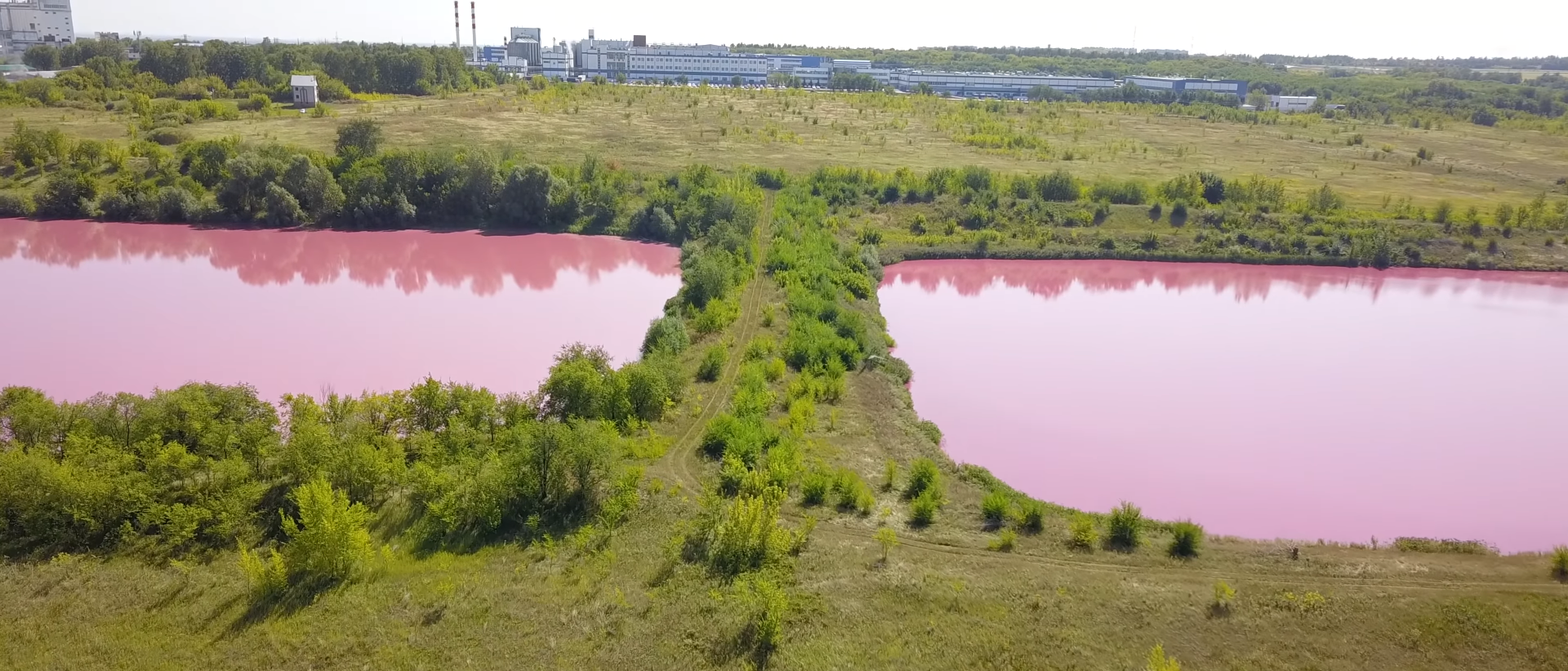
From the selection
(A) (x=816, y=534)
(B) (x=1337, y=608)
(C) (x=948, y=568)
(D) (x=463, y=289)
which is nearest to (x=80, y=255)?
(D) (x=463, y=289)

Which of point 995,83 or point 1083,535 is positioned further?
point 995,83

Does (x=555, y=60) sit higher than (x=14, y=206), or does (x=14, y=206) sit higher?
(x=555, y=60)

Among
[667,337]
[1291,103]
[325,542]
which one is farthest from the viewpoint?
[1291,103]

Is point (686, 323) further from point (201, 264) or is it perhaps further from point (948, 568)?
point (201, 264)

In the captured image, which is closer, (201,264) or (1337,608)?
(1337,608)

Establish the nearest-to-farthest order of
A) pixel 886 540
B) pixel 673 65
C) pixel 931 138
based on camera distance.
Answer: pixel 886 540, pixel 931 138, pixel 673 65

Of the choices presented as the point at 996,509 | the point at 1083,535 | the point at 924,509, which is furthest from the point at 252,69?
the point at 1083,535

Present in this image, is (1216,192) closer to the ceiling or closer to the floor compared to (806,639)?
closer to the ceiling

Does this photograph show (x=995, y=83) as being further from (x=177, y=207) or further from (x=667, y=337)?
(x=667, y=337)

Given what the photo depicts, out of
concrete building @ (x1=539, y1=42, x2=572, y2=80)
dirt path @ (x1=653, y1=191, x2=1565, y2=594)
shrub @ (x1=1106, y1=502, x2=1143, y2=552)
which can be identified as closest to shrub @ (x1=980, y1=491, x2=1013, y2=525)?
dirt path @ (x1=653, y1=191, x2=1565, y2=594)
